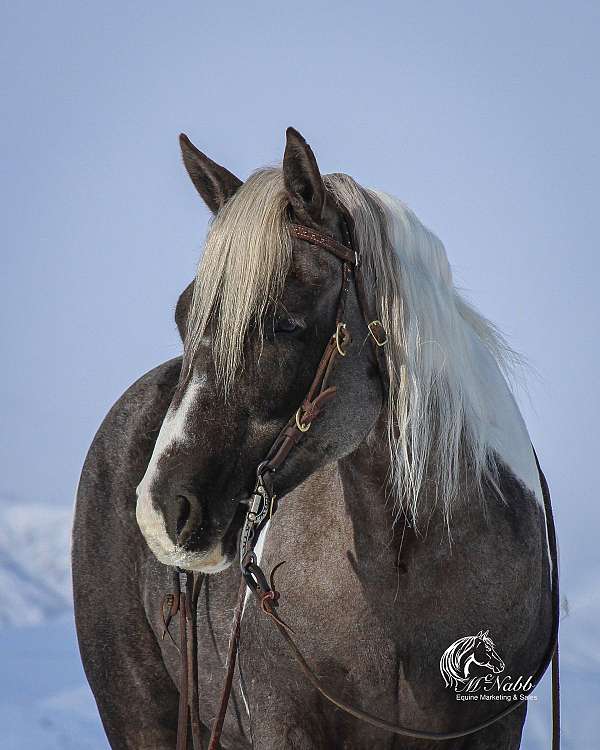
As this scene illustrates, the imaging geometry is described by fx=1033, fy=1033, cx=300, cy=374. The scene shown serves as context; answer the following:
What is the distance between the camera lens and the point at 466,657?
8.93 ft

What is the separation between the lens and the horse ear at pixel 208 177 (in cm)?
286

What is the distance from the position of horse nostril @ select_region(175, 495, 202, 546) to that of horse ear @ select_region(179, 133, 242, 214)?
0.83 meters

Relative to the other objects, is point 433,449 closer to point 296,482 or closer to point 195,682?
point 296,482

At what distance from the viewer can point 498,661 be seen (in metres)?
2.80

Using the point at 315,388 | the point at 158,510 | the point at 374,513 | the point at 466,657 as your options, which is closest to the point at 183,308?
the point at 315,388

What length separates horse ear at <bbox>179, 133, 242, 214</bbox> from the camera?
2855 millimetres

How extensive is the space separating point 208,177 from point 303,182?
0.40 metres

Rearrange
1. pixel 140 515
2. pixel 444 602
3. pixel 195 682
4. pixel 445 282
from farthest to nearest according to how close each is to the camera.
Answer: pixel 195 682 → pixel 445 282 → pixel 444 602 → pixel 140 515

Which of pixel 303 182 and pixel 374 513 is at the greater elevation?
pixel 303 182

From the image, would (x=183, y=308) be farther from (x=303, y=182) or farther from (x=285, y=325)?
(x=303, y=182)

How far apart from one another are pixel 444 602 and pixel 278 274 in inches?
38.3

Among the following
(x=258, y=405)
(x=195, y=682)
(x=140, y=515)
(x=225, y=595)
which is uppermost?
(x=258, y=405)

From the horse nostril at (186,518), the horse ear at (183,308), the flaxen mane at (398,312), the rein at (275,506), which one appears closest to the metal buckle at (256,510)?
the rein at (275,506)

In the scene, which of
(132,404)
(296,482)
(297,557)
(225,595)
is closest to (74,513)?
(132,404)
